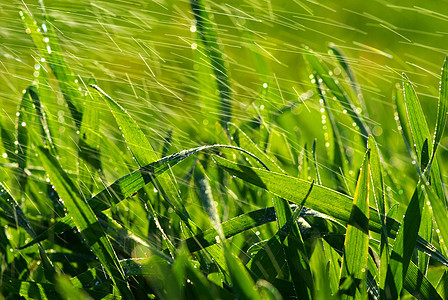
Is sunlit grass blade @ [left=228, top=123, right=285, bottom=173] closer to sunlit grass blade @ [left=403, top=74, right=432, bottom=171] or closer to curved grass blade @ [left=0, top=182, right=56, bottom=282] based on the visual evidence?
sunlit grass blade @ [left=403, top=74, right=432, bottom=171]

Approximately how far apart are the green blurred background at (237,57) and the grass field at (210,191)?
0.06ft

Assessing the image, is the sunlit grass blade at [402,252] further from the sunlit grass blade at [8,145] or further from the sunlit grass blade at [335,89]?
the sunlit grass blade at [8,145]

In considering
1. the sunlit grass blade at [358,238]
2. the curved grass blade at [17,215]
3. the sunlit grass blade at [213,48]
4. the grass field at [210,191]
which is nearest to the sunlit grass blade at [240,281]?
the grass field at [210,191]

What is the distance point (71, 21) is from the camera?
1354 millimetres

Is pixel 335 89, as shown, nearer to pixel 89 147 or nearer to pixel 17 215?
pixel 89 147

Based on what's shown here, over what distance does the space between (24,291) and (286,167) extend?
644mm

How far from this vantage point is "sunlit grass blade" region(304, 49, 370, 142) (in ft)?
3.39

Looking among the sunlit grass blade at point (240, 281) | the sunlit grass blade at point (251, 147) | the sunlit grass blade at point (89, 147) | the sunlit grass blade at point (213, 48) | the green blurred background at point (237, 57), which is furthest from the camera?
the green blurred background at point (237, 57)

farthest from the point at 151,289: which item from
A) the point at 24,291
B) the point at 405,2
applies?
the point at 405,2

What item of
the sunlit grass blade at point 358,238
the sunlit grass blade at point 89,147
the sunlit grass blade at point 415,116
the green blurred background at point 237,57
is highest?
the sunlit grass blade at point 415,116

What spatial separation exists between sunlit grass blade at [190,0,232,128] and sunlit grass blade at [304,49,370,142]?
0.18 meters

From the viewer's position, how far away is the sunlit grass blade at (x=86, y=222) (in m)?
0.61

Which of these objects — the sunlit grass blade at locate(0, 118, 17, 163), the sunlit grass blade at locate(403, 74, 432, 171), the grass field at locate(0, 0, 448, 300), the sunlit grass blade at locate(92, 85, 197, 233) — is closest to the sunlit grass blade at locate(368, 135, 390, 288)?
the grass field at locate(0, 0, 448, 300)

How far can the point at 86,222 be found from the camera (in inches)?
24.7
